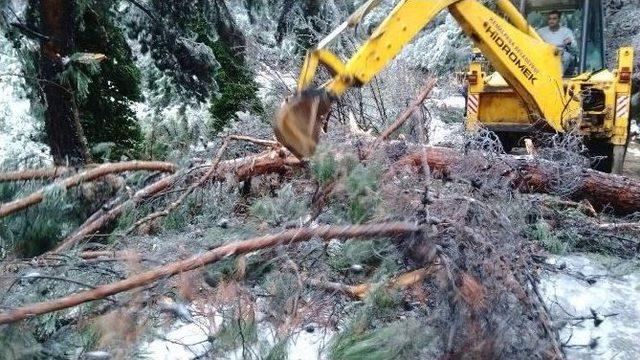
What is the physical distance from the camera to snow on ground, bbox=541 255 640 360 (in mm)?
2967

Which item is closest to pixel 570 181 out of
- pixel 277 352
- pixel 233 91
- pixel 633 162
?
pixel 277 352

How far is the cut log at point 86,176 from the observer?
262 centimetres

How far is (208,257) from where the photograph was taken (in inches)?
84.9

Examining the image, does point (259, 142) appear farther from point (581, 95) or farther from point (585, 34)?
point (585, 34)

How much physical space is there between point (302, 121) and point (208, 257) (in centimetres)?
162

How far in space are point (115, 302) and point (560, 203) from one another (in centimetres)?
365

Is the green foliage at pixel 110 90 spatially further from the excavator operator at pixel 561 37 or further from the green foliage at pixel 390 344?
the excavator operator at pixel 561 37

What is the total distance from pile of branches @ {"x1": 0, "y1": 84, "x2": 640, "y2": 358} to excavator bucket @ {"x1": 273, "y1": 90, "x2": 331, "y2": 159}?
0.24m

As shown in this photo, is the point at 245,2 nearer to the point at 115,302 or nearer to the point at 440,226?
the point at 440,226

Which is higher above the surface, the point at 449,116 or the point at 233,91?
the point at 233,91

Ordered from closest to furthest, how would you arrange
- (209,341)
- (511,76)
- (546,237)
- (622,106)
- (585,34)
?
(209,341), (546,237), (511,76), (622,106), (585,34)

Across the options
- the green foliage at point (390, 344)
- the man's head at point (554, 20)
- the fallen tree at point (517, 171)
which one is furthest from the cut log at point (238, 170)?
the man's head at point (554, 20)

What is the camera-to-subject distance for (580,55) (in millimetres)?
7090

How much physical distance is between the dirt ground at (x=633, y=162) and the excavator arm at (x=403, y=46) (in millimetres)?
3486
